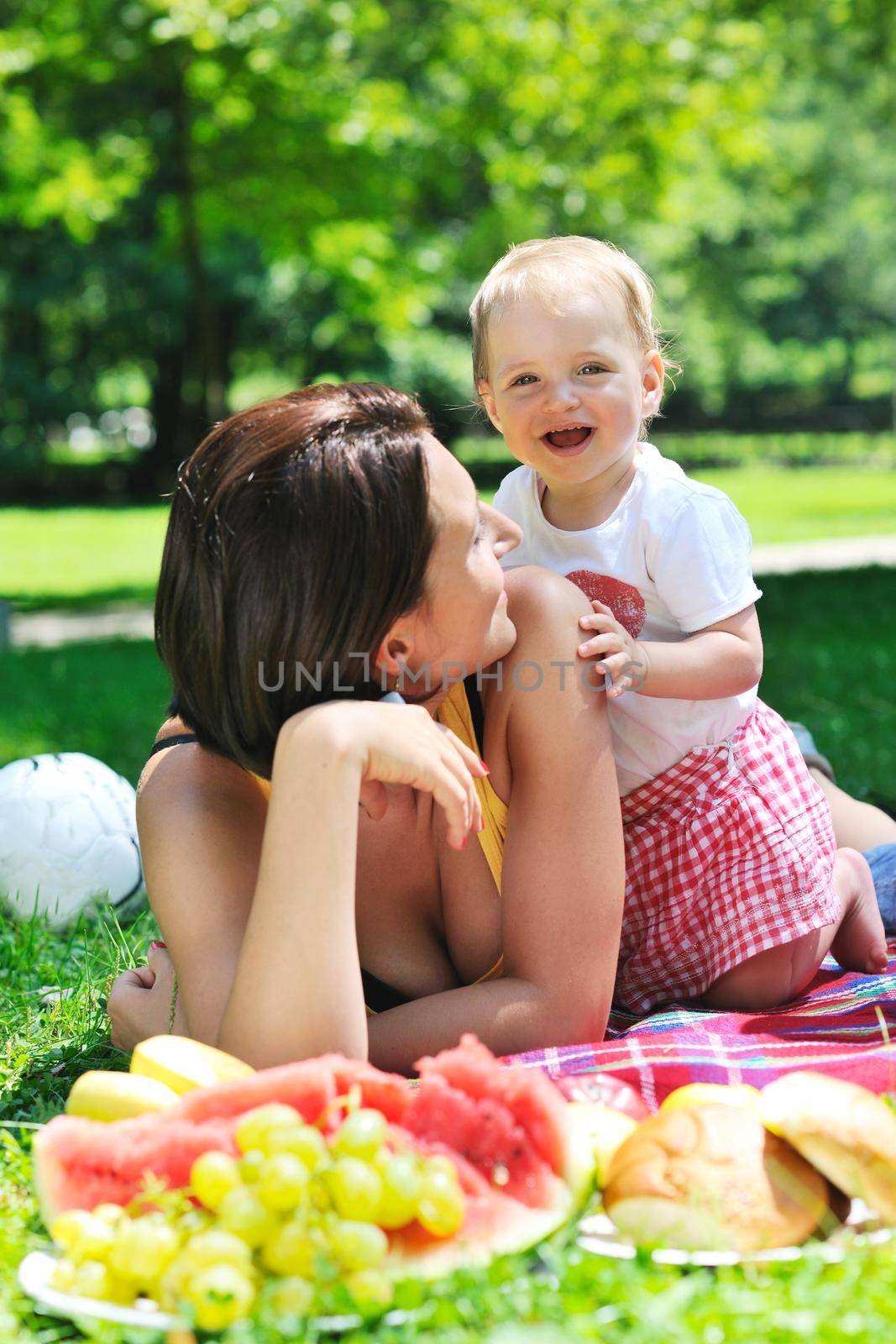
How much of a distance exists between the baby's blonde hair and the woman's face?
0.80m

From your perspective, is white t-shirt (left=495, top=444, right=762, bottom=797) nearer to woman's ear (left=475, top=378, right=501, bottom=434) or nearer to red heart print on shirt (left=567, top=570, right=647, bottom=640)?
red heart print on shirt (left=567, top=570, right=647, bottom=640)

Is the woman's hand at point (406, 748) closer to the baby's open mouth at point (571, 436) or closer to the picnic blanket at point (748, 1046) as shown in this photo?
the picnic blanket at point (748, 1046)

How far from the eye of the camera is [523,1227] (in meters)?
1.98

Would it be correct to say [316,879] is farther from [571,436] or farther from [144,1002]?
[571,436]

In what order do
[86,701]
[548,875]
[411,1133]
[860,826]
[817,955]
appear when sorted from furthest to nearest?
[86,701] < [860,826] < [817,955] < [548,875] < [411,1133]

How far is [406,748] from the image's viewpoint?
7.72ft

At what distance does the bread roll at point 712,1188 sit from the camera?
197 cm

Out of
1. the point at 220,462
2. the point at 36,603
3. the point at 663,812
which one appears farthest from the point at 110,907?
the point at 36,603

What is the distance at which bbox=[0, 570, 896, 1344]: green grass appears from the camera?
5.91ft

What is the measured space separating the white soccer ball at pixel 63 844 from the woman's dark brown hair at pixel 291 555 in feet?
5.90

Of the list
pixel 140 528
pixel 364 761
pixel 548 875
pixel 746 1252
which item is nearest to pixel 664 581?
pixel 548 875

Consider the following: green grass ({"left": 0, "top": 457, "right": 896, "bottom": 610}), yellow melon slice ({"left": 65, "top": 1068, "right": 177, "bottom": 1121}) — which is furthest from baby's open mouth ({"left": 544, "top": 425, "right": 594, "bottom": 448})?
green grass ({"left": 0, "top": 457, "right": 896, "bottom": 610})

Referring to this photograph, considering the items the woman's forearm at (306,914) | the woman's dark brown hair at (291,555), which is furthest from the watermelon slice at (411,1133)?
the woman's dark brown hair at (291,555)

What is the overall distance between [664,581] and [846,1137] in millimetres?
1333
